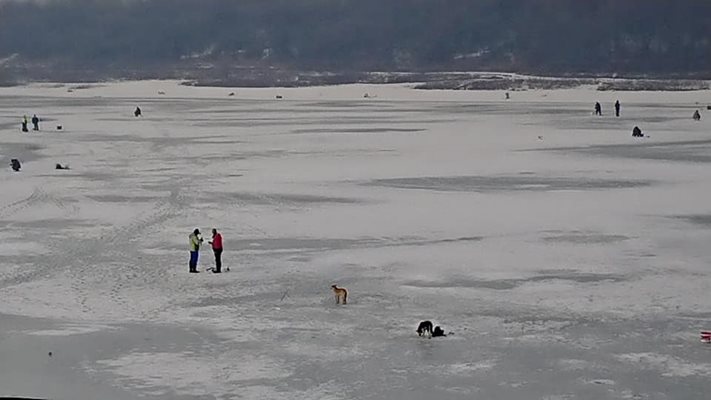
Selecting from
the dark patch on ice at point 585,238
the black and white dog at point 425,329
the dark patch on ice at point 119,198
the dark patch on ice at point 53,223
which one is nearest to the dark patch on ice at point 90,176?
the dark patch on ice at point 119,198

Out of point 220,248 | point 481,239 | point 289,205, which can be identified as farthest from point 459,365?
point 289,205

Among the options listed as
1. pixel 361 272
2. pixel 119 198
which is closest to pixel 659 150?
pixel 119 198

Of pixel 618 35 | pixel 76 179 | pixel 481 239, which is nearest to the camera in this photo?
pixel 481 239

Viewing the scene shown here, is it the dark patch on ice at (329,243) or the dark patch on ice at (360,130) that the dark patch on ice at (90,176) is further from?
the dark patch on ice at (360,130)

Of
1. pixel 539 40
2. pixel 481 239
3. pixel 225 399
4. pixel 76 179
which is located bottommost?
pixel 225 399

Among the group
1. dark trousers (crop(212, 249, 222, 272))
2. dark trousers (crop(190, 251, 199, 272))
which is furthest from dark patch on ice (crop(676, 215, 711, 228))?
dark trousers (crop(190, 251, 199, 272))

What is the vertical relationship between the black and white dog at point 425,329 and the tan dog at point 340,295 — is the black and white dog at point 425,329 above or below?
below

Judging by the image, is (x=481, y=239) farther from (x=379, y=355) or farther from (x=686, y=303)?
(x=379, y=355)

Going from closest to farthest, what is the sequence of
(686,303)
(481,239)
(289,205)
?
(686,303)
(481,239)
(289,205)
